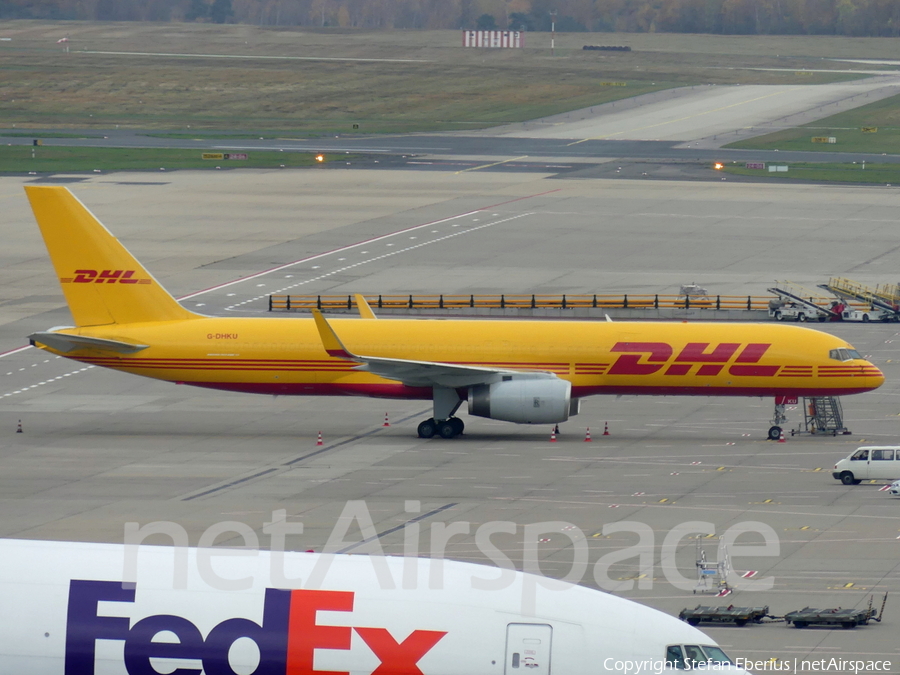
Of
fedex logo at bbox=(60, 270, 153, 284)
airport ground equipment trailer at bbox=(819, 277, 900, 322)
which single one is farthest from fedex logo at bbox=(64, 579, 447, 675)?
airport ground equipment trailer at bbox=(819, 277, 900, 322)

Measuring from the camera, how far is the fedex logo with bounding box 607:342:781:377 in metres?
55.1

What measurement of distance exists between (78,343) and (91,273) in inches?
130

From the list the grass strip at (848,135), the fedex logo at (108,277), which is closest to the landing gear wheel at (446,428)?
the fedex logo at (108,277)

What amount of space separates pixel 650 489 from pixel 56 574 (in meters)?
29.6

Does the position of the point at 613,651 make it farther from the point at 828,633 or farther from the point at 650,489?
the point at 650,489

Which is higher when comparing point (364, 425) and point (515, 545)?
point (364, 425)

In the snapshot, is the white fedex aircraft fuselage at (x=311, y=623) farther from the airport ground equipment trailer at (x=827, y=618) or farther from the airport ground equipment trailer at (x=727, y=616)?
the airport ground equipment trailer at (x=827, y=618)

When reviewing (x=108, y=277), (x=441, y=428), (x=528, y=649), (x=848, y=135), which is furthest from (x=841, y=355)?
(x=848, y=135)

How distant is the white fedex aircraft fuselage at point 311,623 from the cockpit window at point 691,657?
3 cm

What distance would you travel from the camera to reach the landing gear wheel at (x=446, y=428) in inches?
2191

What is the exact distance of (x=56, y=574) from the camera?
19000 mm

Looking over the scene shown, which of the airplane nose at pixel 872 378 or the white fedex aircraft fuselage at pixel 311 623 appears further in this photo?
the airplane nose at pixel 872 378

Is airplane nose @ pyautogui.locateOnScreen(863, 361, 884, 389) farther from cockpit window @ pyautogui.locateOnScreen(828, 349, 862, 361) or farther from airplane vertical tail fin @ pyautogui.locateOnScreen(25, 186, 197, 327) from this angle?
airplane vertical tail fin @ pyautogui.locateOnScreen(25, 186, 197, 327)

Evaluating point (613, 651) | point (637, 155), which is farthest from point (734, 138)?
point (613, 651)
